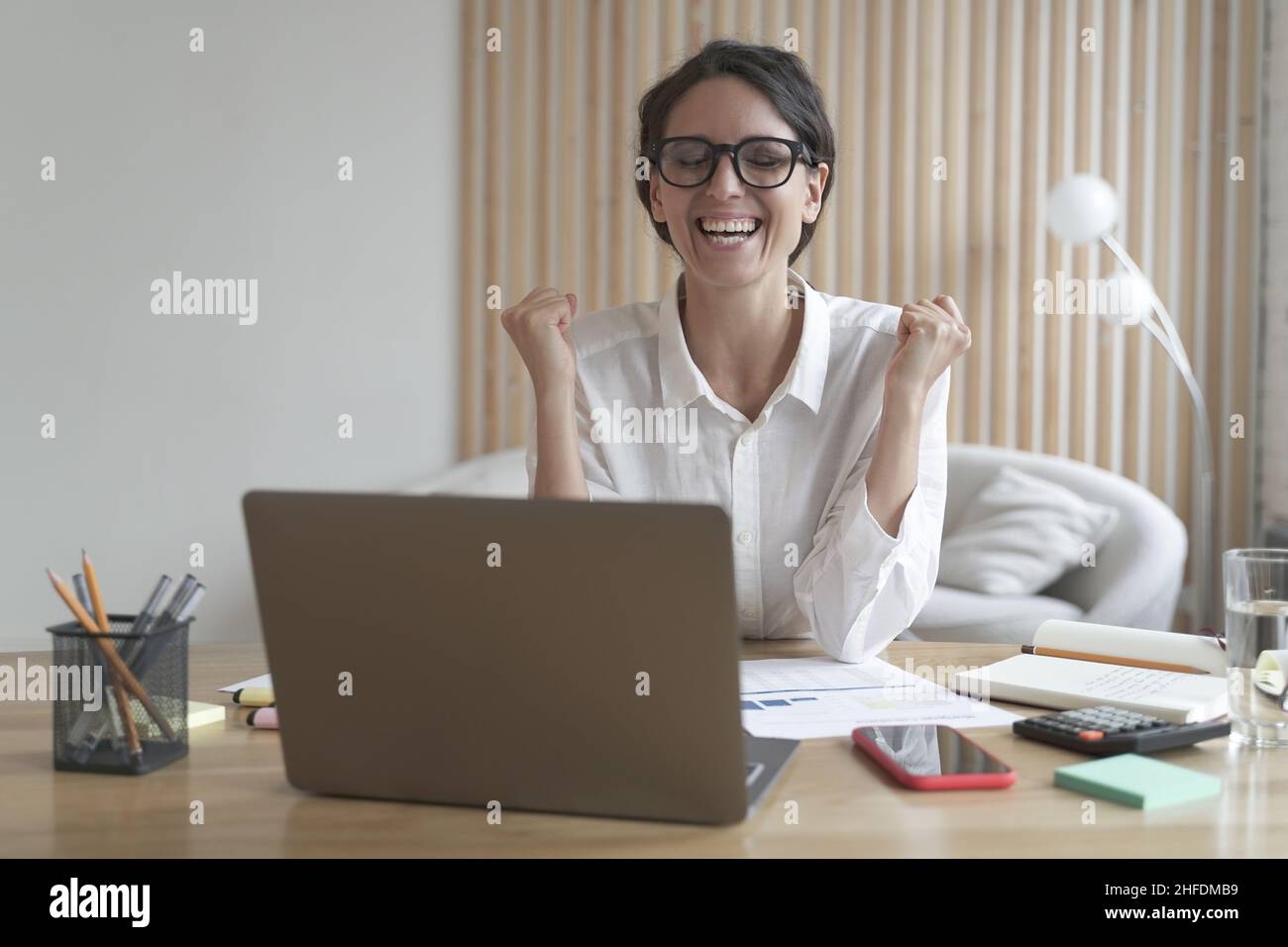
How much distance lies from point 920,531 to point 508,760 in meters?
0.86

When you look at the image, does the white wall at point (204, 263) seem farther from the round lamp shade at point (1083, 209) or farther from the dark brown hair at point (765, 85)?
the dark brown hair at point (765, 85)

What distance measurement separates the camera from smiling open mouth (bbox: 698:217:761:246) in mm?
1814

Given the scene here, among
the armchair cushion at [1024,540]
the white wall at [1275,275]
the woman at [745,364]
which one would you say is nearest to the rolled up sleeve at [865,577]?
the woman at [745,364]

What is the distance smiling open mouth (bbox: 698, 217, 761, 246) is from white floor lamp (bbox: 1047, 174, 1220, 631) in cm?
222

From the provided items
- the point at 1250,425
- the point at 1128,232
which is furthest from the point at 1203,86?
the point at 1250,425

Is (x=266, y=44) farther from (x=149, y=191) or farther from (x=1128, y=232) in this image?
(x=1128, y=232)

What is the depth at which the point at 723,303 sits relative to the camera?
1.91 meters

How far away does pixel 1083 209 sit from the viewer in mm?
3695

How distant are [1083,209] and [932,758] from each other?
304cm

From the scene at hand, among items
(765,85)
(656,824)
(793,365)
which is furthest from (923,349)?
(656,824)

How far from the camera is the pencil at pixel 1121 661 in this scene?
1.37 m

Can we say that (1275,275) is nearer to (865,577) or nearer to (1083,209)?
(1083,209)

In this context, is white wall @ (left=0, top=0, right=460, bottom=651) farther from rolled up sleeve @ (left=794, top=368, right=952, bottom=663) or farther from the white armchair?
rolled up sleeve @ (left=794, top=368, right=952, bottom=663)
